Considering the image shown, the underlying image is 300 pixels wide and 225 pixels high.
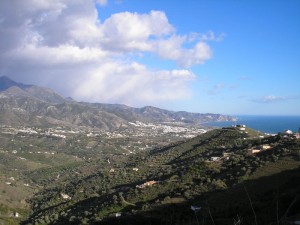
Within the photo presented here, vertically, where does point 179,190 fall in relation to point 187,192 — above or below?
below

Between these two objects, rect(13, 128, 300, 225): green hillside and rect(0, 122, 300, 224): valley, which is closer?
rect(0, 122, 300, 224): valley

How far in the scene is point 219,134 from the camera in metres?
102

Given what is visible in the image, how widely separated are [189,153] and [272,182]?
4890 cm

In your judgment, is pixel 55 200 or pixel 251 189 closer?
pixel 251 189

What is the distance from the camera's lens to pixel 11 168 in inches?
5408

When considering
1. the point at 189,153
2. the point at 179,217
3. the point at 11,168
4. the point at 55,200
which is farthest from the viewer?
the point at 11,168

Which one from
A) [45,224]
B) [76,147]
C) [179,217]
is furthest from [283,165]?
[76,147]

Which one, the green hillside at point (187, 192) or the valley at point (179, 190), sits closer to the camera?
the valley at point (179, 190)

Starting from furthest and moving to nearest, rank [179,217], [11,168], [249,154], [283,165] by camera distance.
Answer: [11,168]
[249,154]
[283,165]
[179,217]

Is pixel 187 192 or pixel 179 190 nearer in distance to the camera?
pixel 187 192

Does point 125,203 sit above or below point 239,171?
below

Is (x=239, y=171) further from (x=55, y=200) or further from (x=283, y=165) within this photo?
(x=55, y=200)

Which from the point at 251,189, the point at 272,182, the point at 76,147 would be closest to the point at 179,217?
the point at 251,189

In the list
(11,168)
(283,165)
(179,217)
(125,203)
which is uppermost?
(283,165)
